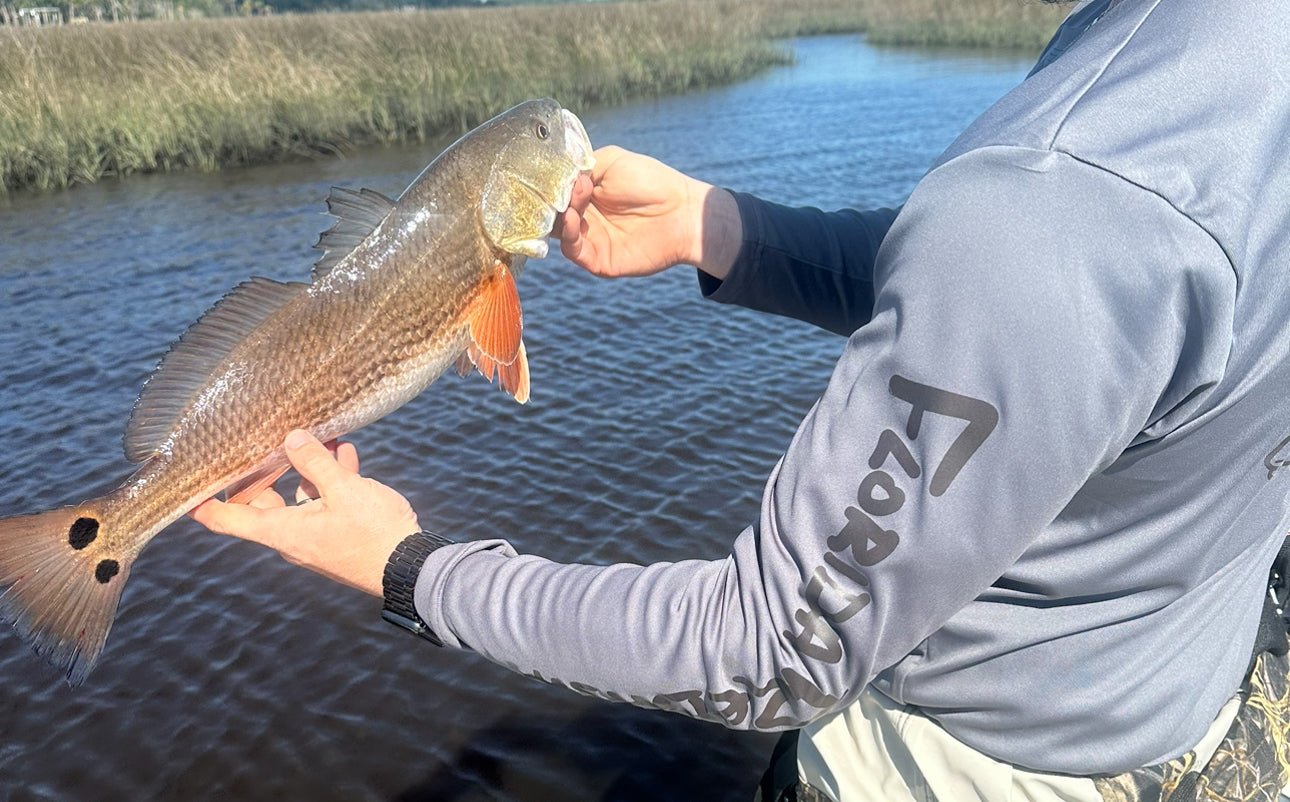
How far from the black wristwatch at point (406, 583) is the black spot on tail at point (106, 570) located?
84cm

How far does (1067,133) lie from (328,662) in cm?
492

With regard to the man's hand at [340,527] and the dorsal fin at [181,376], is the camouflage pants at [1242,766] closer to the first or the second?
the man's hand at [340,527]

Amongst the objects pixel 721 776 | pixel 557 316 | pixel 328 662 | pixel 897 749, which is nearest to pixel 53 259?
pixel 557 316

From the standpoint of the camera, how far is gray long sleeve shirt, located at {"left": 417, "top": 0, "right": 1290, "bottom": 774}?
109 centimetres

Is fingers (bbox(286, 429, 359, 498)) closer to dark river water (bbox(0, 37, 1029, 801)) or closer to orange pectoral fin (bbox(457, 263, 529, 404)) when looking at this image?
orange pectoral fin (bbox(457, 263, 529, 404))

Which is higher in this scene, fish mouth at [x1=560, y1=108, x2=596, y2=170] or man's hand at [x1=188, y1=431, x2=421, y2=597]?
fish mouth at [x1=560, y1=108, x2=596, y2=170]

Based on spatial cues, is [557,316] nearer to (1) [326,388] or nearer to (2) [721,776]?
(2) [721,776]

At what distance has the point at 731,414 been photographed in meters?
7.64

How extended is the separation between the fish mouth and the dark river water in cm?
300

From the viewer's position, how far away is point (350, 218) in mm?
2443

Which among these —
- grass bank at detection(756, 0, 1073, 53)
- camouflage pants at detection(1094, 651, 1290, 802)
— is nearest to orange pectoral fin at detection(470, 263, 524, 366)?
camouflage pants at detection(1094, 651, 1290, 802)

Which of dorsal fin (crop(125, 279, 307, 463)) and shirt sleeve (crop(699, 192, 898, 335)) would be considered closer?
dorsal fin (crop(125, 279, 307, 463))

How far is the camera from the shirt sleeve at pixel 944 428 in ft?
3.56

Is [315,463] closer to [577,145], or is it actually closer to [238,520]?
[238,520]
